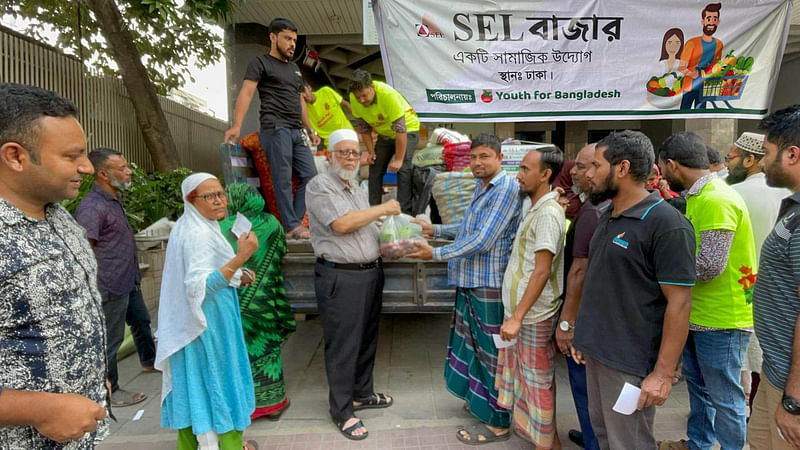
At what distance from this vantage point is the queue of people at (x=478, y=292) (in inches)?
48.1

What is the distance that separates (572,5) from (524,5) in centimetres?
50

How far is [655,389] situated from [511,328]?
2.66 feet

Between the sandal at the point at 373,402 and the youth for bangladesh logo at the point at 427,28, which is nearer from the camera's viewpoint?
the sandal at the point at 373,402

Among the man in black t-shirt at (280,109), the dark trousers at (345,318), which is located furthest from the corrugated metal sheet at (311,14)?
the dark trousers at (345,318)

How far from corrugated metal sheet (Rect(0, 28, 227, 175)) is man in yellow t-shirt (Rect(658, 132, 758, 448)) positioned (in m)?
7.01

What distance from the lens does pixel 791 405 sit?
1508 mm

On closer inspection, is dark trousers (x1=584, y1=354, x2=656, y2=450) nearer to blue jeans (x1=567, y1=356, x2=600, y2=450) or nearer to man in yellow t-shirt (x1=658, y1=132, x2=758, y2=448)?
blue jeans (x1=567, y1=356, x2=600, y2=450)

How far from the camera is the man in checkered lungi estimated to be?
2580mm

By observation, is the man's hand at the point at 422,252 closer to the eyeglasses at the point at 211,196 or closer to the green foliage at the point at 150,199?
the eyeglasses at the point at 211,196

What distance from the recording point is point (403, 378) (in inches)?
163

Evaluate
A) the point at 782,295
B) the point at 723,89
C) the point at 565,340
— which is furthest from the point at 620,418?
the point at 723,89

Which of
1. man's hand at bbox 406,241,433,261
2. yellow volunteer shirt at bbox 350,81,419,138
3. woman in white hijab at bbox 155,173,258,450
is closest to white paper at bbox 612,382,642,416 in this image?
man's hand at bbox 406,241,433,261

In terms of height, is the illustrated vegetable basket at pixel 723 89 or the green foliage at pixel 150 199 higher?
the illustrated vegetable basket at pixel 723 89

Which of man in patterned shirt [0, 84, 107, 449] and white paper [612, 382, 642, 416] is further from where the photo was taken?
white paper [612, 382, 642, 416]
